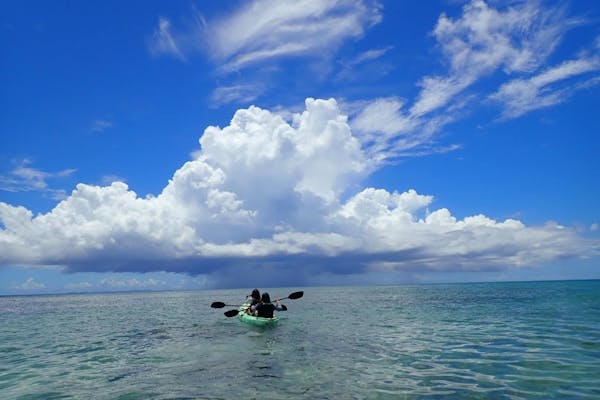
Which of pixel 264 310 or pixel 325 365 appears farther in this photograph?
pixel 264 310

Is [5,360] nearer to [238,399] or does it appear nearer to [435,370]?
[238,399]

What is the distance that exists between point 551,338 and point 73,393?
2690 cm

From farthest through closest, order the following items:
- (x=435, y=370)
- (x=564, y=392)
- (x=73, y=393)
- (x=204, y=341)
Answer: (x=204, y=341) < (x=435, y=370) < (x=73, y=393) < (x=564, y=392)

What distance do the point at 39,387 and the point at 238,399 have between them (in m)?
9.90

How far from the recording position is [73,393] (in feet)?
56.9

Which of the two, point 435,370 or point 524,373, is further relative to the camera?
point 435,370

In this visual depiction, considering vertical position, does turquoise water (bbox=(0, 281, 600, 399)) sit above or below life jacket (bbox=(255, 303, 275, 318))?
below

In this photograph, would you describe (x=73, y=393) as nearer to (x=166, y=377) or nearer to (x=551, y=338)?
(x=166, y=377)

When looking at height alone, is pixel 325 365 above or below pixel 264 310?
below

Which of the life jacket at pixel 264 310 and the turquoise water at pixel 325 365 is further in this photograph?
the life jacket at pixel 264 310

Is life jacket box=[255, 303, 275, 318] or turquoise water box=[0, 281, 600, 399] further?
life jacket box=[255, 303, 275, 318]

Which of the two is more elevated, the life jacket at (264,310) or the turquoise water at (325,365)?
the life jacket at (264,310)

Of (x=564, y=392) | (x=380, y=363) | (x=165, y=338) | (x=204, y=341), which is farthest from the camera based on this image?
(x=165, y=338)

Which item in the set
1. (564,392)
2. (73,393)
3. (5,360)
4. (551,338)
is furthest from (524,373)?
(5,360)
